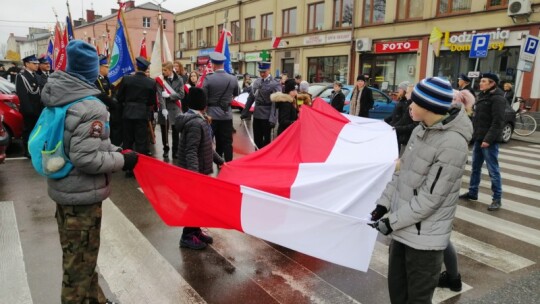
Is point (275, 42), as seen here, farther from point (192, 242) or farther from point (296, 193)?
point (296, 193)

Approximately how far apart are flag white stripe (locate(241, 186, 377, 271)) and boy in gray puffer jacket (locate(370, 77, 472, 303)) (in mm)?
448

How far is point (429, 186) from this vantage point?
2.60 meters

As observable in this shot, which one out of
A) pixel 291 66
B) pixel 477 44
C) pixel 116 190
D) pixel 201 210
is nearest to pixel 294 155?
pixel 201 210

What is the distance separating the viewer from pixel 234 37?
39.8 metres

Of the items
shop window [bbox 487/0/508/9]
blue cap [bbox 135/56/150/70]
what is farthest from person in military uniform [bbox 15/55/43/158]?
shop window [bbox 487/0/508/9]

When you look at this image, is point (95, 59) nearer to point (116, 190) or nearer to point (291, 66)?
point (116, 190)

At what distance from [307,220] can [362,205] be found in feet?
2.97

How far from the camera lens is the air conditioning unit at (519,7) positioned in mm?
17641

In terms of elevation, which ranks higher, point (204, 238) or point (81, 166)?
point (81, 166)

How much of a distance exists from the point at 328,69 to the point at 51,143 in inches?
1105

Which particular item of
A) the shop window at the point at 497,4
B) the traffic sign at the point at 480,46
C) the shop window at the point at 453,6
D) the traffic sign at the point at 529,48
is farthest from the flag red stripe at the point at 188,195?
the shop window at the point at 453,6

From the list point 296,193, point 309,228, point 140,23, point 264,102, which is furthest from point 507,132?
point 140,23

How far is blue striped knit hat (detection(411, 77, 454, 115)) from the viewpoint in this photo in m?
2.60

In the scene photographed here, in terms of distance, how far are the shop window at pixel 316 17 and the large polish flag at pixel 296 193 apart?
2613cm
